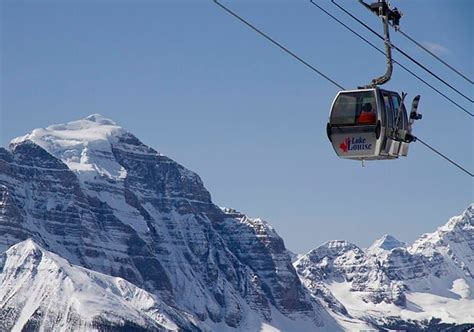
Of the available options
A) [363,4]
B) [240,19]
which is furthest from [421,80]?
[240,19]

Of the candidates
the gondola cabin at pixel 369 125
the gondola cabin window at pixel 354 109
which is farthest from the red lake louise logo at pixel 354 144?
the gondola cabin window at pixel 354 109

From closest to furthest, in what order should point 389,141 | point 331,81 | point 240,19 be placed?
point 240,19
point 331,81
point 389,141

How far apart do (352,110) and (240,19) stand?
11338 mm

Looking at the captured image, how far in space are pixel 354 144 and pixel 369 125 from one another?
965 millimetres

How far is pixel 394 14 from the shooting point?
45.2 metres

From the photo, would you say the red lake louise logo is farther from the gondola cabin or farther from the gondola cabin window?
the gondola cabin window

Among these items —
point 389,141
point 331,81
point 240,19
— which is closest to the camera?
point 240,19

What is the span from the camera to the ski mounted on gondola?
49906 mm

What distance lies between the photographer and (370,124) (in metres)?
50.3

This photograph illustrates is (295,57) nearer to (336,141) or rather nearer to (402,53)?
(402,53)

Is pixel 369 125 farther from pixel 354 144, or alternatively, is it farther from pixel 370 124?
pixel 354 144

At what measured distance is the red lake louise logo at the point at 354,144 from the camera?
165 ft

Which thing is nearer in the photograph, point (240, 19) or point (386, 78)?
point (240, 19)

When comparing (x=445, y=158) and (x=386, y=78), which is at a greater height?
(x=386, y=78)
